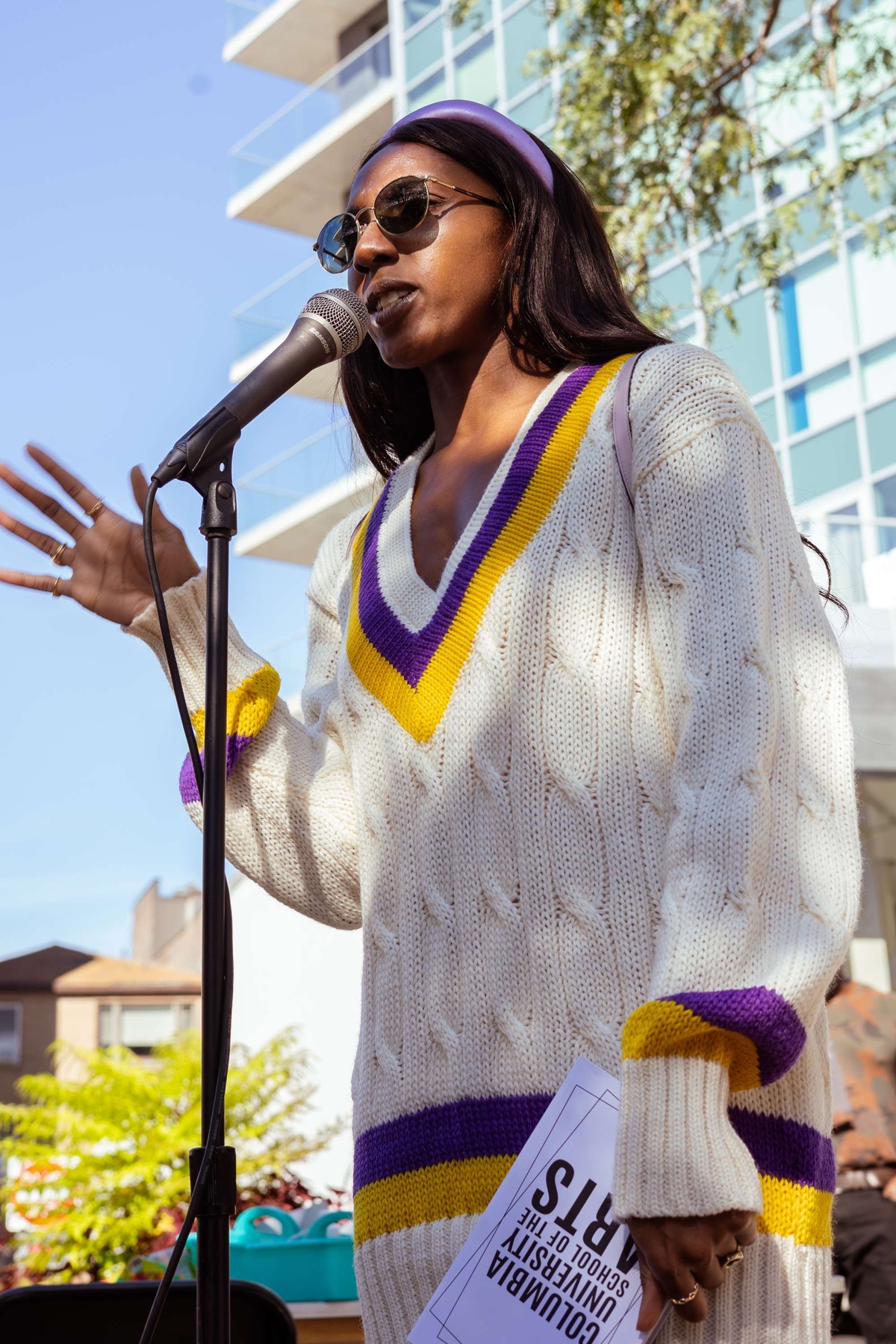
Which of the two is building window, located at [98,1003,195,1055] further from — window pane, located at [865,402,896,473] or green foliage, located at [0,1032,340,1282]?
green foliage, located at [0,1032,340,1282]

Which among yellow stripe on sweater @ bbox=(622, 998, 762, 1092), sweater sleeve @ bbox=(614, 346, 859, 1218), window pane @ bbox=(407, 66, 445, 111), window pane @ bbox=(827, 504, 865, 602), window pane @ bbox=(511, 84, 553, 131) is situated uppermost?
window pane @ bbox=(407, 66, 445, 111)

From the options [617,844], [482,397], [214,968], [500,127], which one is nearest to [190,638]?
[482,397]

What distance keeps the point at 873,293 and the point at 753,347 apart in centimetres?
131

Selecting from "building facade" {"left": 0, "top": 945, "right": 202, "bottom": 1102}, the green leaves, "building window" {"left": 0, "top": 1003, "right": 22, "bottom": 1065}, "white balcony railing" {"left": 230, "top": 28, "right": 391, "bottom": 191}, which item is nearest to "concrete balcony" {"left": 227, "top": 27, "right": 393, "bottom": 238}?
"white balcony railing" {"left": 230, "top": 28, "right": 391, "bottom": 191}

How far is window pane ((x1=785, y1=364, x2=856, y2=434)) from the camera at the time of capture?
546 inches

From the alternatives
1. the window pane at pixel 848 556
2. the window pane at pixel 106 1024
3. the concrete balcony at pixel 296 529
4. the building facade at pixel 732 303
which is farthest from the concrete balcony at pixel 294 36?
the window pane at pixel 106 1024

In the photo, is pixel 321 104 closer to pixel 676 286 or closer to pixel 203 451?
pixel 676 286

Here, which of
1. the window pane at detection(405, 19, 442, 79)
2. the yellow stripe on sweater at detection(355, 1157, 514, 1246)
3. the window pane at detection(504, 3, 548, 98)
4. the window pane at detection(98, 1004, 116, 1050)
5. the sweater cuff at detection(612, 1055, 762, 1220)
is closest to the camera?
the sweater cuff at detection(612, 1055, 762, 1220)

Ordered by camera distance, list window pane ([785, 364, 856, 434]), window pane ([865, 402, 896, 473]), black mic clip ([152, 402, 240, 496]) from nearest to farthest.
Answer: black mic clip ([152, 402, 240, 496]) < window pane ([865, 402, 896, 473]) < window pane ([785, 364, 856, 434])

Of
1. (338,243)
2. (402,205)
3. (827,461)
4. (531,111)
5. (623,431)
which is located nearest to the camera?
(623,431)

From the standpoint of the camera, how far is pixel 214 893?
1623mm

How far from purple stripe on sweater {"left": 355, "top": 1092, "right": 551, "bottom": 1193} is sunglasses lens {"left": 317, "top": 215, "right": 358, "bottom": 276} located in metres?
1.18

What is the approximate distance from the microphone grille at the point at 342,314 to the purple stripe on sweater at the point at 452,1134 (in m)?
0.94

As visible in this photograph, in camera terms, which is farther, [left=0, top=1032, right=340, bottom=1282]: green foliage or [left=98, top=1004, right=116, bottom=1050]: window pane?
[left=98, top=1004, right=116, bottom=1050]: window pane
